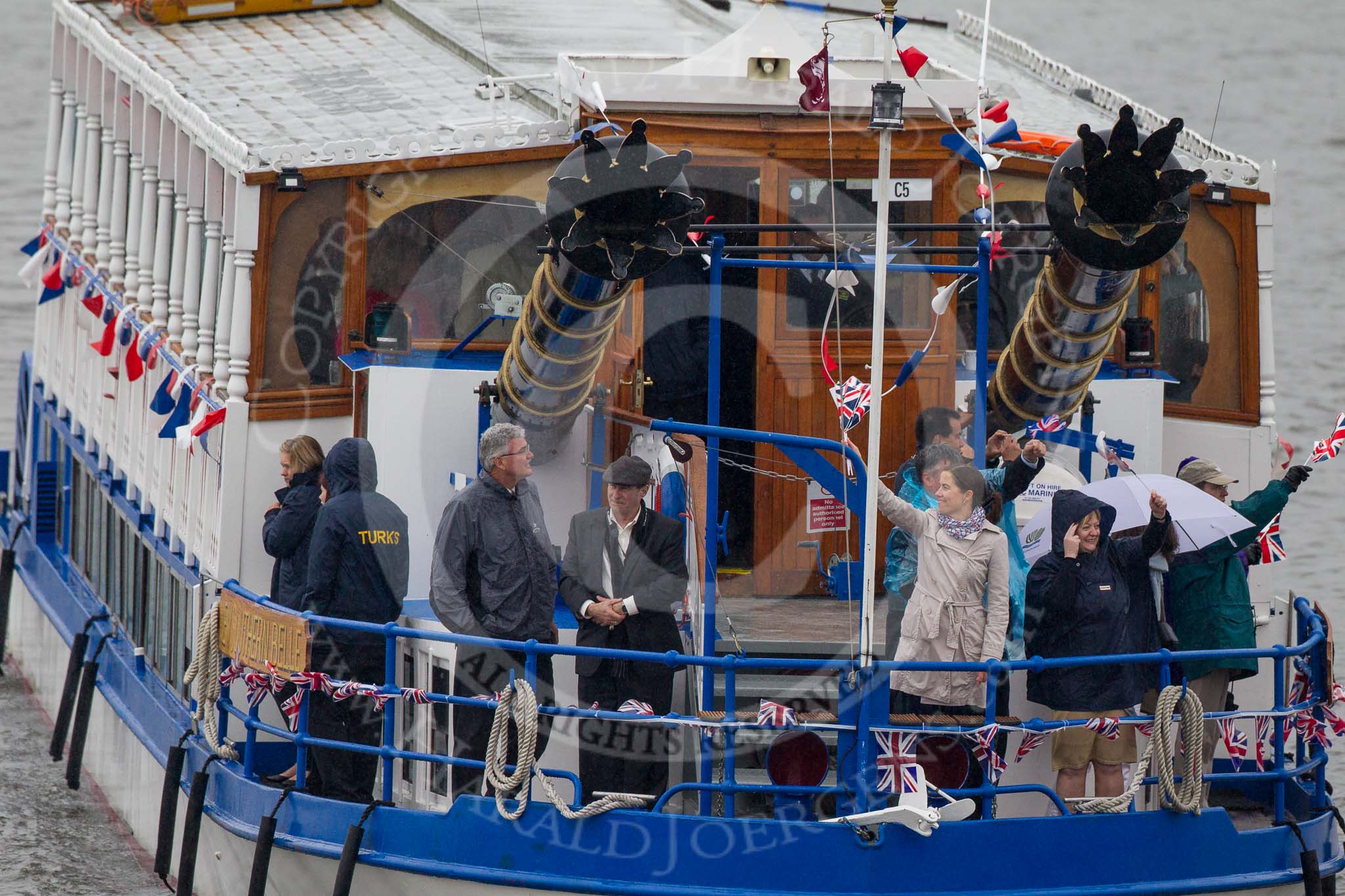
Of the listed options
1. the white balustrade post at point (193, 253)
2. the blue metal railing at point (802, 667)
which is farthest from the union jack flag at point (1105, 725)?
the white balustrade post at point (193, 253)

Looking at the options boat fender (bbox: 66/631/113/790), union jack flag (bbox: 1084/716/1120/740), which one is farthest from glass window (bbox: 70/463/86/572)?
union jack flag (bbox: 1084/716/1120/740)

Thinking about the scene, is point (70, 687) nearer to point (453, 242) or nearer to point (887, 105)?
point (453, 242)

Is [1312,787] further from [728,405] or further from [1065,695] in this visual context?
[728,405]

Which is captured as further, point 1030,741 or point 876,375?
point 1030,741

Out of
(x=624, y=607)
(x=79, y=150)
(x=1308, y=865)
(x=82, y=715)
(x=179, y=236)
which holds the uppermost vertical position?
(x=79, y=150)

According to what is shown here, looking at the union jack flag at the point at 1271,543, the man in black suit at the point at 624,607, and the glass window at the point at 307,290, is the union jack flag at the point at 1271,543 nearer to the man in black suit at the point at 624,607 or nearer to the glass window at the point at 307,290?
the man in black suit at the point at 624,607

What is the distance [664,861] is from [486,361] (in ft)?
11.2

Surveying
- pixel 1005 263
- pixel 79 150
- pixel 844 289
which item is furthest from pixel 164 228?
pixel 1005 263

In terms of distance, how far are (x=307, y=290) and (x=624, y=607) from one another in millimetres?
2717

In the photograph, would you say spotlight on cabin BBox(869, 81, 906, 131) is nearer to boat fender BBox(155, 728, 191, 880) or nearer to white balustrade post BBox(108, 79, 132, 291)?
boat fender BBox(155, 728, 191, 880)

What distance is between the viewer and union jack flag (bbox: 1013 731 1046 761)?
9891 millimetres

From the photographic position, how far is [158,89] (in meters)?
13.9

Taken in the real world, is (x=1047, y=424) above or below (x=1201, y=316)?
below

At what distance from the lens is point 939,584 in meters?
10.0
